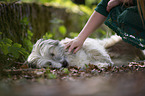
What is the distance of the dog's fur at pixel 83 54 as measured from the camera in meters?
2.40

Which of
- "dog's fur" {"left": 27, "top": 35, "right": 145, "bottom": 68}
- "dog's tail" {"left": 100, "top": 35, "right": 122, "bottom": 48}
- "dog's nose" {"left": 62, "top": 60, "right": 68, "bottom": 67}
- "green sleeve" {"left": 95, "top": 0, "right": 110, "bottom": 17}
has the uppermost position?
"green sleeve" {"left": 95, "top": 0, "right": 110, "bottom": 17}

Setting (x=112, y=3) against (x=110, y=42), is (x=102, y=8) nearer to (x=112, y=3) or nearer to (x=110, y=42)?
(x=112, y=3)

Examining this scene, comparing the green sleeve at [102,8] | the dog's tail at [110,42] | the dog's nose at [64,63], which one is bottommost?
the dog's nose at [64,63]

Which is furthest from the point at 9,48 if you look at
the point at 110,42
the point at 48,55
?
the point at 110,42

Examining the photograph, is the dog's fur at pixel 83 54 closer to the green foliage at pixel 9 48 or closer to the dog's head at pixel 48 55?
the dog's head at pixel 48 55

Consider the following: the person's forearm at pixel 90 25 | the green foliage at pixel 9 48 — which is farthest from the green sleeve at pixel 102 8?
the green foliage at pixel 9 48

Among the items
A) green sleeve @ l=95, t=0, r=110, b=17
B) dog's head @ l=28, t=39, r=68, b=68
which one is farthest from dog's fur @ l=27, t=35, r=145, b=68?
green sleeve @ l=95, t=0, r=110, b=17

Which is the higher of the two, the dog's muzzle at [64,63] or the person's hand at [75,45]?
the person's hand at [75,45]

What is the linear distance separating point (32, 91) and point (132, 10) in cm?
182

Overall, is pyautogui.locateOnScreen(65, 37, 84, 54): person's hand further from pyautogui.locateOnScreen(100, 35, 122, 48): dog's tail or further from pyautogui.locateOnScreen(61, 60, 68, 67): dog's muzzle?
pyautogui.locateOnScreen(100, 35, 122, 48): dog's tail

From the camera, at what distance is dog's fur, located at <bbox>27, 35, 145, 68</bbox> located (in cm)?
240

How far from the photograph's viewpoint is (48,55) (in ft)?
8.08

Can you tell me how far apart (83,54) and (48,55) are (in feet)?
1.93

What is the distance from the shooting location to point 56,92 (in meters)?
1.21
